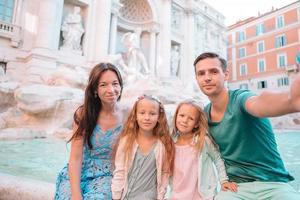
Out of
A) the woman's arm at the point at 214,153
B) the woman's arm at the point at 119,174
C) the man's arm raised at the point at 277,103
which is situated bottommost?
the woman's arm at the point at 119,174

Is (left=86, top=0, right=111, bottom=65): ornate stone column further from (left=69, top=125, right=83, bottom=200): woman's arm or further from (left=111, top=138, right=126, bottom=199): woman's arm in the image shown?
(left=111, top=138, right=126, bottom=199): woman's arm

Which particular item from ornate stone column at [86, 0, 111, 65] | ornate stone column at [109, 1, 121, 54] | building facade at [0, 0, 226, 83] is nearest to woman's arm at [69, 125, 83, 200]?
building facade at [0, 0, 226, 83]

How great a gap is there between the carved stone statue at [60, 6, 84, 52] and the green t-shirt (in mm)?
9386

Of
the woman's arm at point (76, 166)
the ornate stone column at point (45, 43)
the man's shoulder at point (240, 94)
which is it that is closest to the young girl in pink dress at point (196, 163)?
the man's shoulder at point (240, 94)

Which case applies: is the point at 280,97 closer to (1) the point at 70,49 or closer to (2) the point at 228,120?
(2) the point at 228,120

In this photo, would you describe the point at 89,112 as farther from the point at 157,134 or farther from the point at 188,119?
the point at 188,119

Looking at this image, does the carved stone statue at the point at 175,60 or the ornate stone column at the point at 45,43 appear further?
the carved stone statue at the point at 175,60

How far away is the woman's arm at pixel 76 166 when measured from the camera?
1.31 metres

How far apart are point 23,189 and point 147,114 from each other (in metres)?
0.99

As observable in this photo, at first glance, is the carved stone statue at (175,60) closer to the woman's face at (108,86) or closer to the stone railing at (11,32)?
the stone railing at (11,32)

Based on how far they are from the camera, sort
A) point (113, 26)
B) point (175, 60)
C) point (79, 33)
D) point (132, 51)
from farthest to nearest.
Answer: point (175, 60) < point (113, 26) < point (132, 51) < point (79, 33)

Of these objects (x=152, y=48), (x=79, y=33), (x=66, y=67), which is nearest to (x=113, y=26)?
(x=79, y=33)

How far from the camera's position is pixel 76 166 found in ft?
4.60

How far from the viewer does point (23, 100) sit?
17.9ft
